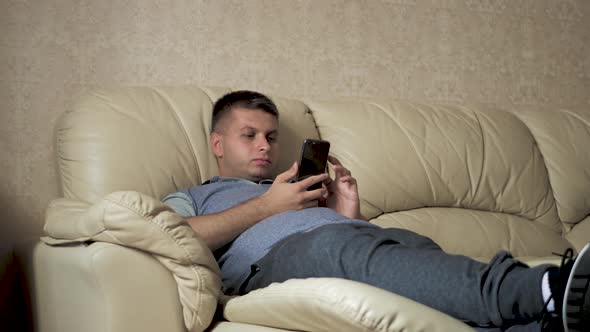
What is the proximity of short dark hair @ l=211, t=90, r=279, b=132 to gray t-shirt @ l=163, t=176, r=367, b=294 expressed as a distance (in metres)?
0.27

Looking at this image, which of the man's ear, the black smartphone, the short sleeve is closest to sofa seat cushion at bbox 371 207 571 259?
the black smartphone

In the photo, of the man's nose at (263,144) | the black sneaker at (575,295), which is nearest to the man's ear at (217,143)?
the man's nose at (263,144)

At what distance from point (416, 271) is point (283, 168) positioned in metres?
0.95

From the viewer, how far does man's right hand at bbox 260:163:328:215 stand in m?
1.75

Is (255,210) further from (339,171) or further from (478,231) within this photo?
(478,231)

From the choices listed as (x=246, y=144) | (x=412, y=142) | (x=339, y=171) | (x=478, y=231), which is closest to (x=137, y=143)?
(x=246, y=144)

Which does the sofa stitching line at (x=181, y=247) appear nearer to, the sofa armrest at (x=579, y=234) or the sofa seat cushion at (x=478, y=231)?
the sofa seat cushion at (x=478, y=231)

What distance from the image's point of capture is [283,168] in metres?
2.17

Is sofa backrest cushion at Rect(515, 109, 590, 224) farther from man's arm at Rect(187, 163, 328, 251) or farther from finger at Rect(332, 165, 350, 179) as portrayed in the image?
man's arm at Rect(187, 163, 328, 251)

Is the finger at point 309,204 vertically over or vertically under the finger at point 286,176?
under

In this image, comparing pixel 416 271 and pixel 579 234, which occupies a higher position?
pixel 416 271

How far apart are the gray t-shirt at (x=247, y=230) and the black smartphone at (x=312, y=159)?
129 mm

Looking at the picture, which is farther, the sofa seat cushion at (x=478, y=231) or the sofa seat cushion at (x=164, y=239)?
the sofa seat cushion at (x=478, y=231)

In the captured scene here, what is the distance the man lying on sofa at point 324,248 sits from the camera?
3.76ft
